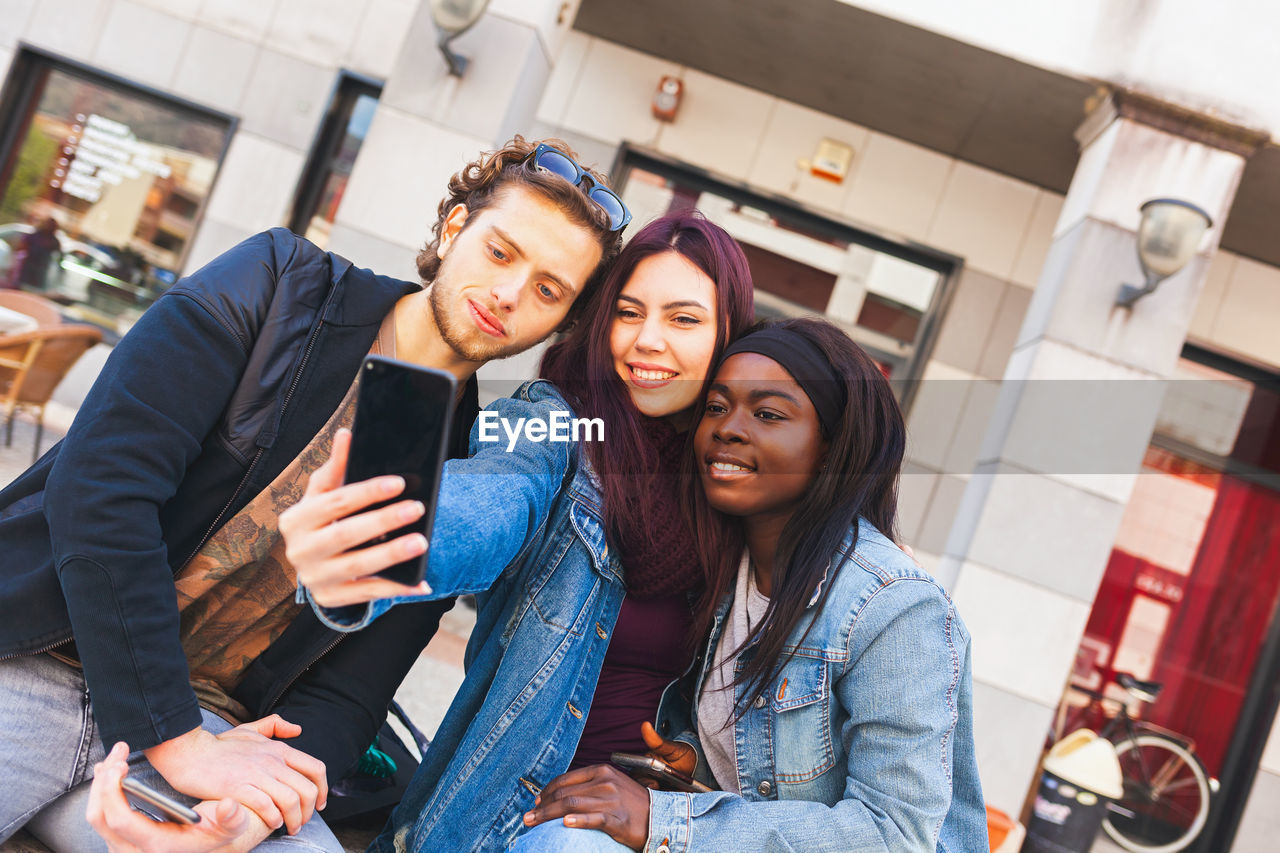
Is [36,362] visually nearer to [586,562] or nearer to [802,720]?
[586,562]

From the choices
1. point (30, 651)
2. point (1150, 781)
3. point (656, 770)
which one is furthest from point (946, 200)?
point (30, 651)

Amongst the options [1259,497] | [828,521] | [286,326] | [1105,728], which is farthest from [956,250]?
[286,326]

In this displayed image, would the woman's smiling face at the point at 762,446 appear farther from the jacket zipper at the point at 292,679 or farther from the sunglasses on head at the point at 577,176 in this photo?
the jacket zipper at the point at 292,679

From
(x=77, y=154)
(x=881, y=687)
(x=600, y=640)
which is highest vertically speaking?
(x=77, y=154)

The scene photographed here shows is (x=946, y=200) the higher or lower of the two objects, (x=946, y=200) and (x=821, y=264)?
the higher

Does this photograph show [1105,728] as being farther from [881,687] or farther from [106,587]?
[106,587]

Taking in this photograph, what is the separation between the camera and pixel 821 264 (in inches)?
255

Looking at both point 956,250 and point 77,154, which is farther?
point 77,154

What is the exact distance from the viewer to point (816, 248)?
6484mm

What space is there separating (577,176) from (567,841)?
149 cm

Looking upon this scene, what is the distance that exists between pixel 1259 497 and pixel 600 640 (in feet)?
22.0

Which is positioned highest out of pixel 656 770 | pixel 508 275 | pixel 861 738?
pixel 508 275

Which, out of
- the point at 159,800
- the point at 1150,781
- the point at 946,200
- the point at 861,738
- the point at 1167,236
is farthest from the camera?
the point at 946,200

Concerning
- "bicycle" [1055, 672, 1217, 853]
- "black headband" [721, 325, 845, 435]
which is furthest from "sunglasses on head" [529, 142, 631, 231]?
"bicycle" [1055, 672, 1217, 853]
